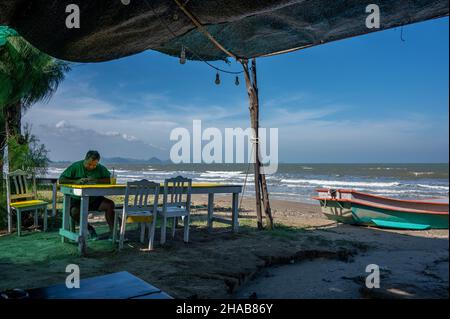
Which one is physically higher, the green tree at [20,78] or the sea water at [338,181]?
the green tree at [20,78]

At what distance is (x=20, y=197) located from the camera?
565 cm

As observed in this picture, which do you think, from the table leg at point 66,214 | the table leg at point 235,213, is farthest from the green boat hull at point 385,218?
the table leg at point 66,214

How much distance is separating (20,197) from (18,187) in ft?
0.81

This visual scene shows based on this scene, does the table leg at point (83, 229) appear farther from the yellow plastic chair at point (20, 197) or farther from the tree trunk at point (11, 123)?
the tree trunk at point (11, 123)

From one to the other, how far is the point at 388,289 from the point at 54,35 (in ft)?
11.3

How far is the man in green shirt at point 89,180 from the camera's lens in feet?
16.4

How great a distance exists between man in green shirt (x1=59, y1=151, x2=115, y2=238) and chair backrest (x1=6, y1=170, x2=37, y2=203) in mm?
1128

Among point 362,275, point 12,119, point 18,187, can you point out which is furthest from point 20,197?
point 362,275

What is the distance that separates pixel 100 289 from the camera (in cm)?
121

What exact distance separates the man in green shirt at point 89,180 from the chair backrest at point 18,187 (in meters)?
1.13

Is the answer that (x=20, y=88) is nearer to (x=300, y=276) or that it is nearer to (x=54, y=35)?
(x=54, y=35)

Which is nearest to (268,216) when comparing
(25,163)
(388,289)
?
(388,289)

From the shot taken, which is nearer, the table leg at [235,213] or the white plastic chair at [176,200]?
the white plastic chair at [176,200]

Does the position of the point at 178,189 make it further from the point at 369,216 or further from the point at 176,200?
the point at 369,216
